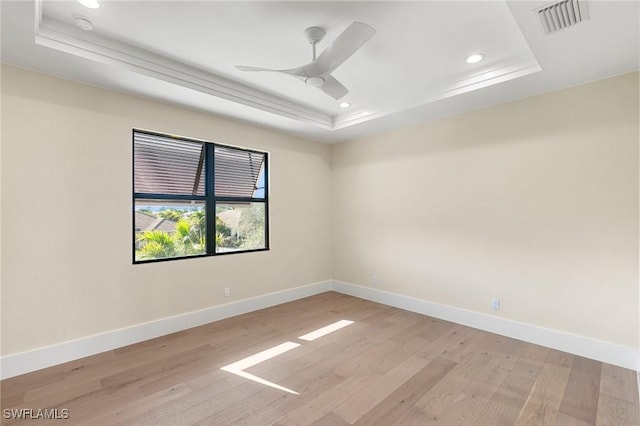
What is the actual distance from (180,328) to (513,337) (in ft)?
11.9

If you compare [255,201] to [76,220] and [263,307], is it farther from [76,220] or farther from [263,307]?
[76,220]

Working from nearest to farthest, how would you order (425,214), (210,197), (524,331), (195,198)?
1. (524,331)
2. (195,198)
3. (210,197)
4. (425,214)

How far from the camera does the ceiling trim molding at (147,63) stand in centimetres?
216

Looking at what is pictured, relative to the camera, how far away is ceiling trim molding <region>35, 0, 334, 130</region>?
7.08 feet

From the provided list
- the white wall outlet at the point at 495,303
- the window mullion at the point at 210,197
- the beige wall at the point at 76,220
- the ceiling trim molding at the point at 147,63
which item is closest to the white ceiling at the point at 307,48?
the ceiling trim molding at the point at 147,63

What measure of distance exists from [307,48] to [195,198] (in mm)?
2142

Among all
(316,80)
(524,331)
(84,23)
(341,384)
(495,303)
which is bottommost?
(341,384)

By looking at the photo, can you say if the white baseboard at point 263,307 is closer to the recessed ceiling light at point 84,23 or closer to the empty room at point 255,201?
the empty room at point 255,201

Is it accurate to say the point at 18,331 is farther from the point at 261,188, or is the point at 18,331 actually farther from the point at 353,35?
the point at 353,35

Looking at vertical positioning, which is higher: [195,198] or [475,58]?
[475,58]

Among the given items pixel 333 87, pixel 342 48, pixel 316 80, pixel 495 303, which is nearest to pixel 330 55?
pixel 342 48

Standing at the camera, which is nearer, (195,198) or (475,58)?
(475,58)

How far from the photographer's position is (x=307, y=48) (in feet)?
8.16

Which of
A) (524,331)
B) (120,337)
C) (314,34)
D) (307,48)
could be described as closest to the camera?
(314,34)
